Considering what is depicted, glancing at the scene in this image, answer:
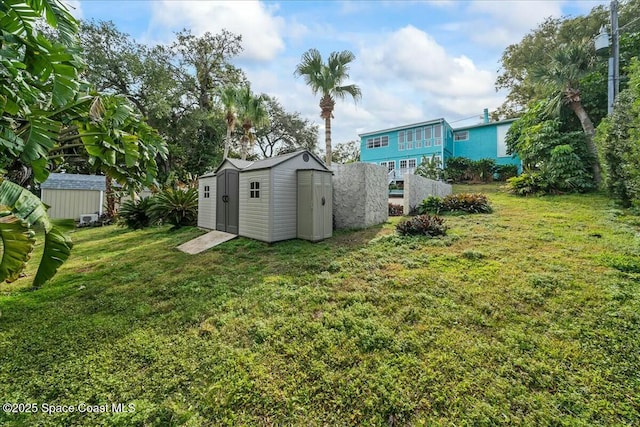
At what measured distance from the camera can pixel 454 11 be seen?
633cm

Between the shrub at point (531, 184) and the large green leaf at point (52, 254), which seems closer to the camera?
the large green leaf at point (52, 254)

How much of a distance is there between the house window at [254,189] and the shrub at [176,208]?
4.23 metres

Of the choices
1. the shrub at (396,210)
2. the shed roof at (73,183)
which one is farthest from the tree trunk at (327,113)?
the shed roof at (73,183)

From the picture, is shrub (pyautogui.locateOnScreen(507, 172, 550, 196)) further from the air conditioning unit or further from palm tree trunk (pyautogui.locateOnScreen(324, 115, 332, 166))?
the air conditioning unit

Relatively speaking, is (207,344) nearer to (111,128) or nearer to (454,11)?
(111,128)

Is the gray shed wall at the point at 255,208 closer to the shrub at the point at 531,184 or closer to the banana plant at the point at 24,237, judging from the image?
the banana plant at the point at 24,237

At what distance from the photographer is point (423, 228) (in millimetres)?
6871

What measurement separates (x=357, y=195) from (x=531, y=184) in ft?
30.5

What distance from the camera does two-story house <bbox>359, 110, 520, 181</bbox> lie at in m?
21.8

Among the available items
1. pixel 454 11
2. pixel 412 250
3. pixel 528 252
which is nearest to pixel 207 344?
pixel 412 250

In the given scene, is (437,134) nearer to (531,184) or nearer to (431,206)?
(531,184)

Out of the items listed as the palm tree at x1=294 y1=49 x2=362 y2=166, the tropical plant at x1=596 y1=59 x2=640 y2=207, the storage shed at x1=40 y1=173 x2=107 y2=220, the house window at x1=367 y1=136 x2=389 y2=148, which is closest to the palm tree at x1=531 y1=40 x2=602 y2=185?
the tropical plant at x1=596 y1=59 x2=640 y2=207

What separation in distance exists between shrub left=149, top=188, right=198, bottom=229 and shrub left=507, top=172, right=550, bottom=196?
571 inches

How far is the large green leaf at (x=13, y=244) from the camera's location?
288 centimetres
